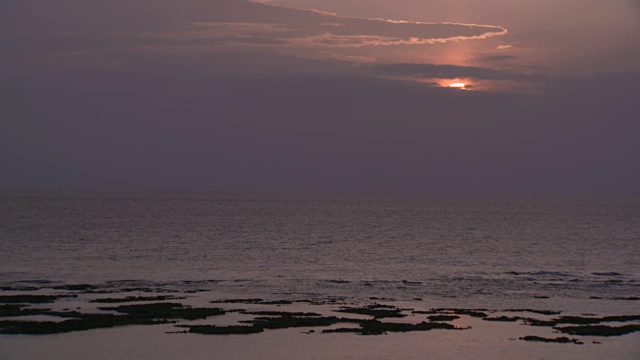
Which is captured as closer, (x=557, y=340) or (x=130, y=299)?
(x=557, y=340)

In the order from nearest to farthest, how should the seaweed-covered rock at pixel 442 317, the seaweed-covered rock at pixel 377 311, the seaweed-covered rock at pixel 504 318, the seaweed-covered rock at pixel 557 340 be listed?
the seaweed-covered rock at pixel 557 340 < the seaweed-covered rock at pixel 442 317 < the seaweed-covered rock at pixel 504 318 < the seaweed-covered rock at pixel 377 311

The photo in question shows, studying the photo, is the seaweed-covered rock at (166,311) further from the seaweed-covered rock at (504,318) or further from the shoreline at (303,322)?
the seaweed-covered rock at (504,318)

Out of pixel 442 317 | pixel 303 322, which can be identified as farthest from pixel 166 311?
pixel 442 317

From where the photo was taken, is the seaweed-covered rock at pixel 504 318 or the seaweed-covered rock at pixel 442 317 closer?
the seaweed-covered rock at pixel 442 317

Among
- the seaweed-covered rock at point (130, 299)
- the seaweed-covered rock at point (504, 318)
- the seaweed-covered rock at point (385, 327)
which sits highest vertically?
the seaweed-covered rock at point (385, 327)

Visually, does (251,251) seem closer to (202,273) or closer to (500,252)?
(202,273)

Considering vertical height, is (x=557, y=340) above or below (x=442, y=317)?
above

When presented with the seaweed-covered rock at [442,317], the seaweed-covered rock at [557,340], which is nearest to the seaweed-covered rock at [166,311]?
the seaweed-covered rock at [442,317]

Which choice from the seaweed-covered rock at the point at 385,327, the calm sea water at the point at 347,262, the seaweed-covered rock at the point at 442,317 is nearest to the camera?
the seaweed-covered rock at the point at 385,327

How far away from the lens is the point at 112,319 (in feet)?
137

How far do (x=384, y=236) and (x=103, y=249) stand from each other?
44.7 m

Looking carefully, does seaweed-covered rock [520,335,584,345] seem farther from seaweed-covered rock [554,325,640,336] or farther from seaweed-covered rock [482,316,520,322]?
seaweed-covered rock [482,316,520,322]

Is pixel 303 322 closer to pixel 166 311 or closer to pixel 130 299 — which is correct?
pixel 166 311

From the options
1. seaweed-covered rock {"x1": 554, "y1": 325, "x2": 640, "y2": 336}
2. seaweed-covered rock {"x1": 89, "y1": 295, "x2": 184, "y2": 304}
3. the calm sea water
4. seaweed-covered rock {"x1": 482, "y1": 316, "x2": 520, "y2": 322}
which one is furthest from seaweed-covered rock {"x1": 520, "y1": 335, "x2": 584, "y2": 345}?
seaweed-covered rock {"x1": 89, "y1": 295, "x2": 184, "y2": 304}
